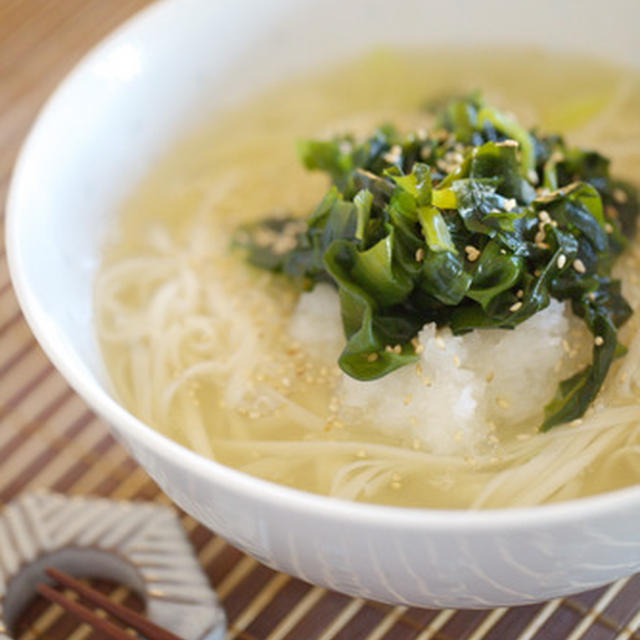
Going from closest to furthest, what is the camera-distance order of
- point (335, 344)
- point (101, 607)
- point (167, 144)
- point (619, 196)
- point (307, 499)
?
point (307, 499) < point (101, 607) < point (335, 344) < point (619, 196) < point (167, 144)

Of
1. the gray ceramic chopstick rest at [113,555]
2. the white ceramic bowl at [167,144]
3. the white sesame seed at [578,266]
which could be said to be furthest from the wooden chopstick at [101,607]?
the white sesame seed at [578,266]

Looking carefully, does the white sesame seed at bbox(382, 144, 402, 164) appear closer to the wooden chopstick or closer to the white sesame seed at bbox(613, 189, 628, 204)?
the white sesame seed at bbox(613, 189, 628, 204)

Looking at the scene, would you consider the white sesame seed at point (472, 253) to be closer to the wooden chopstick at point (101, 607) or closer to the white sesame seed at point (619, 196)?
the white sesame seed at point (619, 196)

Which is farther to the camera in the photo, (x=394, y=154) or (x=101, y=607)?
(x=394, y=154)

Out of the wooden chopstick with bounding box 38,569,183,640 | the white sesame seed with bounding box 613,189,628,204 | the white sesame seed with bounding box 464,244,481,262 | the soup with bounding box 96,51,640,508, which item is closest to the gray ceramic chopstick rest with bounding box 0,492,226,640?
the wooden chopstick with bounding box 38,569,183,640

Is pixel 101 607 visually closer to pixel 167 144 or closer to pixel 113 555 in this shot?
pixel 113 555

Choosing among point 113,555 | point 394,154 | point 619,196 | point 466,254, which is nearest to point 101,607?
point 113,555

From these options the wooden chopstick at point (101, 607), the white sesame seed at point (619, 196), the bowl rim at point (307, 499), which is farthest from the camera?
the white sesame seed at point (619, 196)
